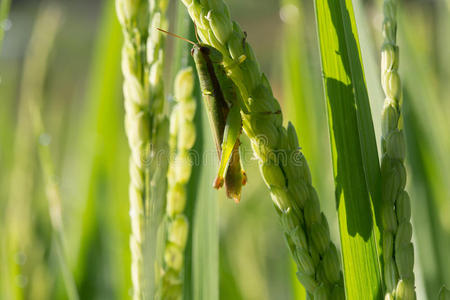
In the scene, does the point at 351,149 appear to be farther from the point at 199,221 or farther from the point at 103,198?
the point at 103,198

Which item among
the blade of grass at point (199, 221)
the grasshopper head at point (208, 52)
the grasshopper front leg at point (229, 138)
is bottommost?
the blade of grass at point (199, 221)

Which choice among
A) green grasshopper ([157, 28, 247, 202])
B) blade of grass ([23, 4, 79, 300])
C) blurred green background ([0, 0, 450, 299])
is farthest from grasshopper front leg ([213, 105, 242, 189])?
blade of grass ([23, 4, 79, 300])

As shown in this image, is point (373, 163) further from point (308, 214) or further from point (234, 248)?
point (234, 248)

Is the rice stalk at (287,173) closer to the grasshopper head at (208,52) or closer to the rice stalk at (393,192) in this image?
the rice stalk at (393,192)

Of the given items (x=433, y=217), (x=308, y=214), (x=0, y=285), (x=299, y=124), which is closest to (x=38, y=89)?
(x=0, y=285)

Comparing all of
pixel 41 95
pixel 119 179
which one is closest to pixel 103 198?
pixel 119 179

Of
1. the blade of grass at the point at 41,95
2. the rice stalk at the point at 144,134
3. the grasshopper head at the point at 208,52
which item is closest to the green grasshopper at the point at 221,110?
the grasshopper head at the point at 208,52
